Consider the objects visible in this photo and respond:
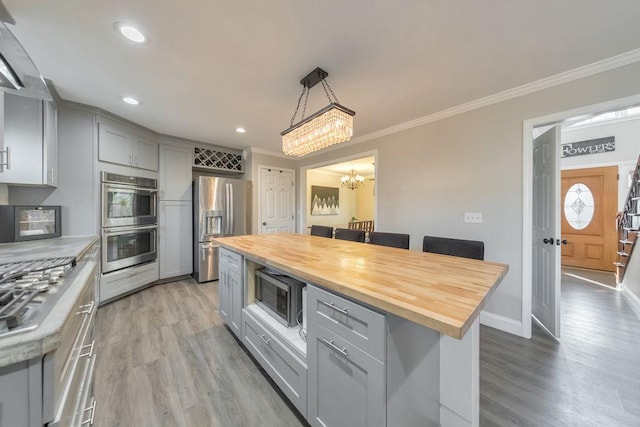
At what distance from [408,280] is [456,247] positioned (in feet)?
3.62

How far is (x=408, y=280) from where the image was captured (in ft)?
3.48

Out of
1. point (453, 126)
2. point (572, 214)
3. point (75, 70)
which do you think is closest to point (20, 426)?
point (75, 70)

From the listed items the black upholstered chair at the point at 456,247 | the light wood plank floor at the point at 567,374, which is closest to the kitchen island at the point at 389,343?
the black upholstered chair at the point at 456,247

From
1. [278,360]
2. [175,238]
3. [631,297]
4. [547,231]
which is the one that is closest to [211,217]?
[175,238]

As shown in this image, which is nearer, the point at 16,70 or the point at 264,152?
the point at 16,70

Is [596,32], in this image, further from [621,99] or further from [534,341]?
[534,341]

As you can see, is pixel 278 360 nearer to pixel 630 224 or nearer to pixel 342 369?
pixel 342 369

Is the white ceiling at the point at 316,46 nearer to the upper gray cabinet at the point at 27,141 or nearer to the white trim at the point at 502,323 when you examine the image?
the upper gray cabinet at the point at 27,141

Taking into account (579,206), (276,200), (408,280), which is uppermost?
(276,200)

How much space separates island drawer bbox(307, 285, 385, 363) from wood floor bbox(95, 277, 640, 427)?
2.48 feet

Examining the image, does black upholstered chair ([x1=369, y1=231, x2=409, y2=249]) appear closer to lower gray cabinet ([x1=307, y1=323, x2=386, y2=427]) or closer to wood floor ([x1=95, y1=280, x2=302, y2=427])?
lower gray cabinet ([x1=307, y1=323, x2=386, y2=427])

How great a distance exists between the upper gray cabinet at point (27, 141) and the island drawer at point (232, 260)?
192 cm

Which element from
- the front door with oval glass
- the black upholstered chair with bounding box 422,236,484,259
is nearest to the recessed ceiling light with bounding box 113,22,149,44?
the black upholstered chair with bounding box 422,236,484,259

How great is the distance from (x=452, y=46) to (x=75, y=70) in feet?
10.3
